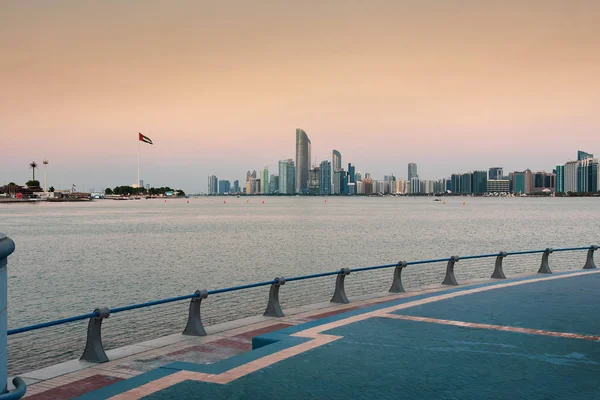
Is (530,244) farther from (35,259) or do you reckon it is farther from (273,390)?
(273,390)

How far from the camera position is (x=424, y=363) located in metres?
9.65

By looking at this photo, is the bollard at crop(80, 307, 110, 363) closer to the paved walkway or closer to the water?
the paved walkway

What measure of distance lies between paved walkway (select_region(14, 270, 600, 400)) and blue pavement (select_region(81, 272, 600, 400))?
17 millimetres

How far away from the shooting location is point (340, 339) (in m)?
11.4

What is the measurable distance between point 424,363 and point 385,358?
2.25ft

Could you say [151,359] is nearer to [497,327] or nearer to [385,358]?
[385,358]

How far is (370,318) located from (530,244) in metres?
69.5

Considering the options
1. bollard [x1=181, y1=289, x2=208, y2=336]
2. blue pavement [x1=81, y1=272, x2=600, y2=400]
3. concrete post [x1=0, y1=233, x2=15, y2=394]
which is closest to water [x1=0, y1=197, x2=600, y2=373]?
bollard [x1=181, y1=289, x2=208, y2=336]

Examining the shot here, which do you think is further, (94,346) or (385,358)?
(94,346)

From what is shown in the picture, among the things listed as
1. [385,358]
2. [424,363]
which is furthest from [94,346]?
[424,363]

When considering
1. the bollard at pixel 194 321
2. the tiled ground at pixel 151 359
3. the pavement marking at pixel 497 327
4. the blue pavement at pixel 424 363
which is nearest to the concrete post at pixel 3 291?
the blue pavement at pixel 424 363

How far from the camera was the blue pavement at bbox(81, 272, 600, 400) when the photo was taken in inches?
323

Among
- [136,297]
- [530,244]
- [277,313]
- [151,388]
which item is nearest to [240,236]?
[530,244]

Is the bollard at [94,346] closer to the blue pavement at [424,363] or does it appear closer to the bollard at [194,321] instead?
the blue pavement at [424,363]
